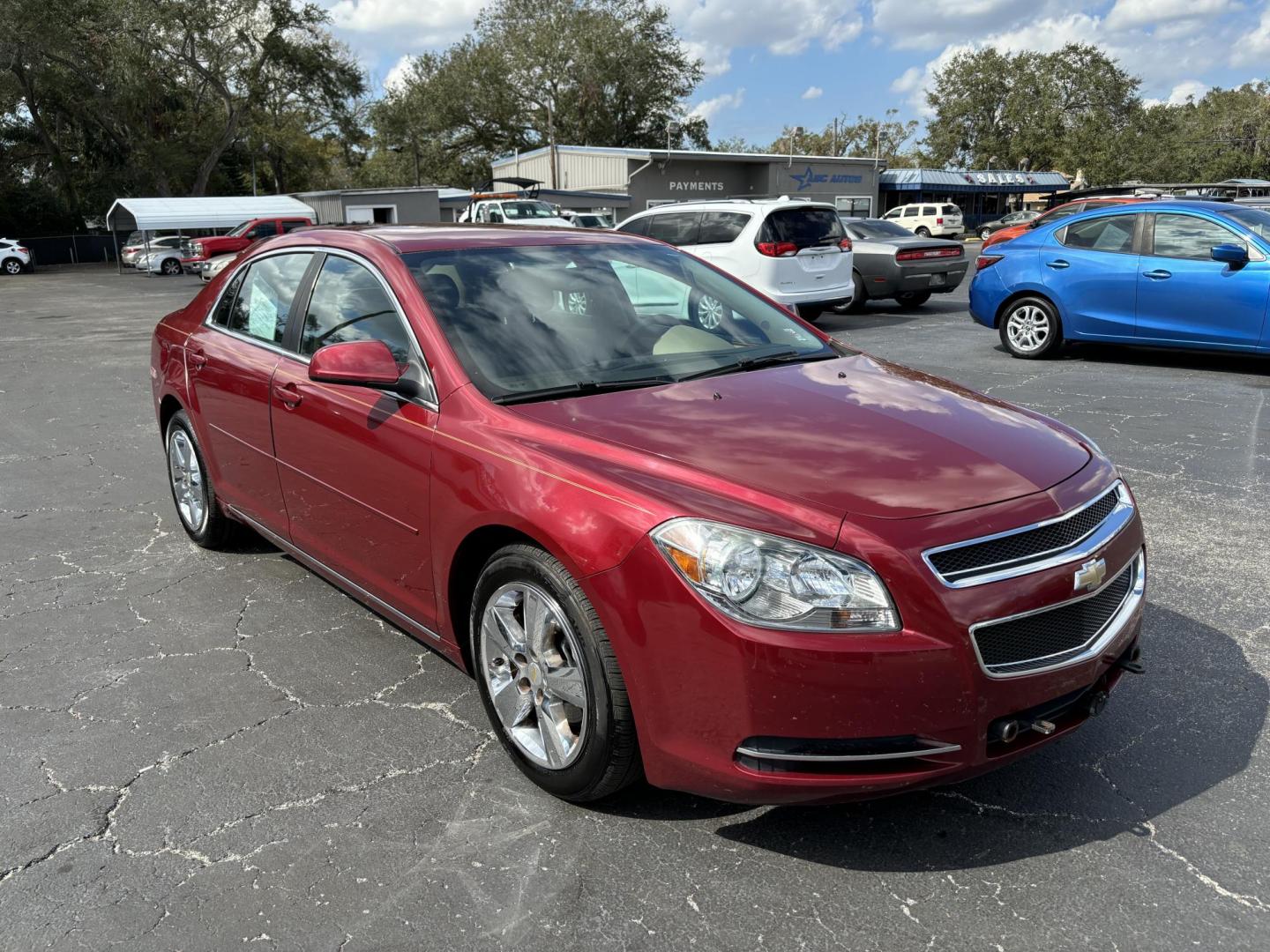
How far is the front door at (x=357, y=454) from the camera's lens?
3.31 meters

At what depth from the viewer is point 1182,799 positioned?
289cm

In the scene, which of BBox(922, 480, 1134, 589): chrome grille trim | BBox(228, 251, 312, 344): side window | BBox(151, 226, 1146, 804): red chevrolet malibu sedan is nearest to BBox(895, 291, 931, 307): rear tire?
BBox(151, 226, 1146, 804): red chevrolet malibu sedan

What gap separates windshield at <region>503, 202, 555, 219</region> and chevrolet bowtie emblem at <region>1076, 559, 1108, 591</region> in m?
30.4

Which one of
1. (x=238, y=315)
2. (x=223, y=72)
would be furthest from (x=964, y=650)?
(x=223, y=72)

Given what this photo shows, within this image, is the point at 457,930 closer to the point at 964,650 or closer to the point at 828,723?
the point at 828,723

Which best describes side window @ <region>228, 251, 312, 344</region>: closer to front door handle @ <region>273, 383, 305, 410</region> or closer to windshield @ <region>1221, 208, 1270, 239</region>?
front door handle @ <region>273, 383, 305, 410</region>

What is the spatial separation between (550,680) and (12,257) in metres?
45.9

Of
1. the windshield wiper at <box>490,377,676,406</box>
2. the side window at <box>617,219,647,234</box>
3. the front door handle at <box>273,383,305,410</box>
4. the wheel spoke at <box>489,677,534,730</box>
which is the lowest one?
the wheel spoke at <box>489,677,534,730</box>

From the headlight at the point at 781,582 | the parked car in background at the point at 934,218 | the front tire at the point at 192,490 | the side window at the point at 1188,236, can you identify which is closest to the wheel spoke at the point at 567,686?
the headlight at the point at 781,582

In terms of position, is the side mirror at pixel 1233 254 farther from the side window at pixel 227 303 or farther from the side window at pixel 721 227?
the side window at pixel 227 303

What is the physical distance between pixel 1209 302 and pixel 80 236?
53.9 m

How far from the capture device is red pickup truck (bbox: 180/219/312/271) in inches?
1259

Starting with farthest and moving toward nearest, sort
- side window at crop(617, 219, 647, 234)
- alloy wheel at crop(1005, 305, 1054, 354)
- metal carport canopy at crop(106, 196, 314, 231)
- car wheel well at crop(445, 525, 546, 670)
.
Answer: metal carport canopy at crop(106, 196, 314, 231), side window at crop(617, 219, 647, 234), alloy wheel at crop(1005, 305, 1054, 354), car wheel well at crop(445, 525, 546, 670)

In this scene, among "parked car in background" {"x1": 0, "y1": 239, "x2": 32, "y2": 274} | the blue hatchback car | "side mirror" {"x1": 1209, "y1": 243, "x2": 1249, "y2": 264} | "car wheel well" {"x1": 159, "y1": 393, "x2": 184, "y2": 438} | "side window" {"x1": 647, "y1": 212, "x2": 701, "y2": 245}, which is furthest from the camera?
"parked car in background" {"x1": 0, "y1": 239, "x2": 32, "y2": 274}
